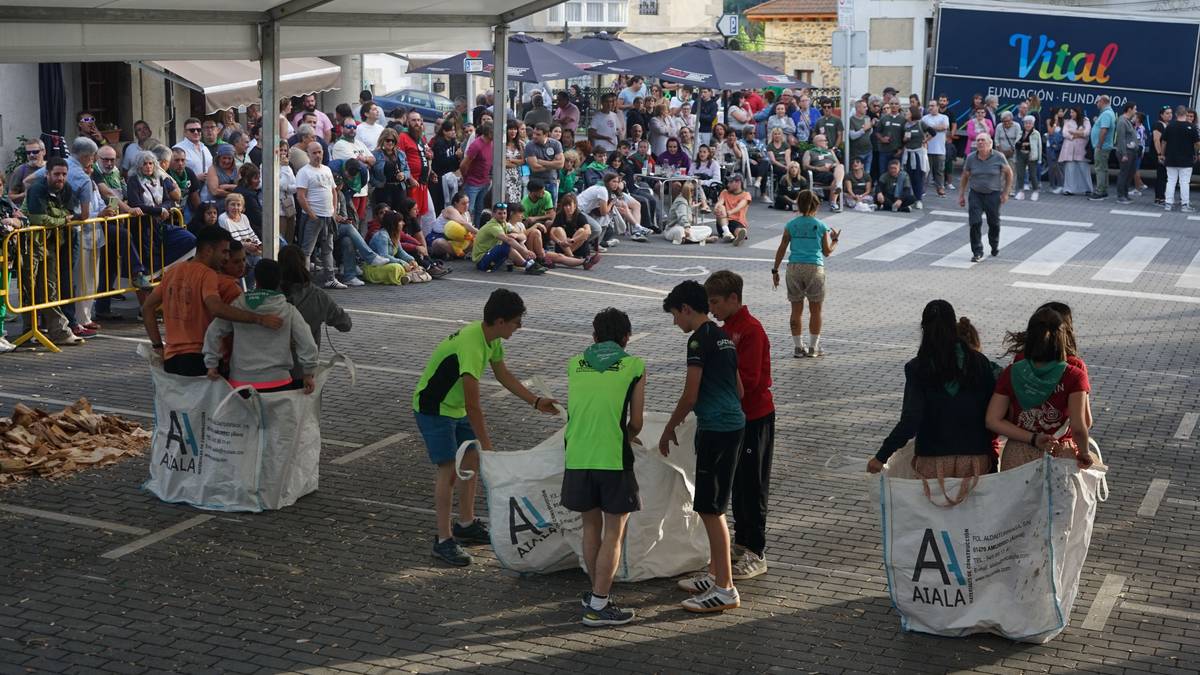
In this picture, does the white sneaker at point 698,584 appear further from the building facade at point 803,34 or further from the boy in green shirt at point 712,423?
the building facade at point 803,34

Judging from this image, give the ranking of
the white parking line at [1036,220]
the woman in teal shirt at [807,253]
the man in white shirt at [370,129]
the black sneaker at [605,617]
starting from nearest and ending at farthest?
the black sneaker at [605,617], the woman in teal shirt at [807,253], the man in white shirt at [370,129], the white parking line at [1036,220]

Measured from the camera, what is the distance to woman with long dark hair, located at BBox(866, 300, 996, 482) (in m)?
7.38

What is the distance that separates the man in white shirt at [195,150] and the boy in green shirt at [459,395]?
33.9 feet

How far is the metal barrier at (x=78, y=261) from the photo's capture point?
13.5 metres

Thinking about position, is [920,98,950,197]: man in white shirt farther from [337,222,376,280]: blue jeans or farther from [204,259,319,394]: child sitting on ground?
[204,259,319,394]: child sitting on ground

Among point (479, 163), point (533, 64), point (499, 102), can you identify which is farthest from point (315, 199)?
point (533, 64)

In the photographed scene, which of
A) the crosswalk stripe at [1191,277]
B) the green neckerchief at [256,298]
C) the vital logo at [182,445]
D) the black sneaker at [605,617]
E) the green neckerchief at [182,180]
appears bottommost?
the black sneaker at [605,617]

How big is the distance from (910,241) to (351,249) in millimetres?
9361

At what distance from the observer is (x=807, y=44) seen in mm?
61969

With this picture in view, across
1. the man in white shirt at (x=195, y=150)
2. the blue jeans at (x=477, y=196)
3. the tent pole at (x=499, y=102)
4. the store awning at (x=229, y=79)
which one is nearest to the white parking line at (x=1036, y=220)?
the blue jeans at (x=477, y=196)

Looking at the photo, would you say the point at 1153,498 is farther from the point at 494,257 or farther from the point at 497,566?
Result: the point at 494,257

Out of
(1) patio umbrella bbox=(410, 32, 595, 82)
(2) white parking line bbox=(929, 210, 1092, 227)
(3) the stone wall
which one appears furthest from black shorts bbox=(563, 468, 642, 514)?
(3) the stone wall

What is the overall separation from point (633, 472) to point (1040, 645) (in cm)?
221

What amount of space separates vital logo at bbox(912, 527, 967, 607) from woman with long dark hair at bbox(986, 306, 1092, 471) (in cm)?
65
